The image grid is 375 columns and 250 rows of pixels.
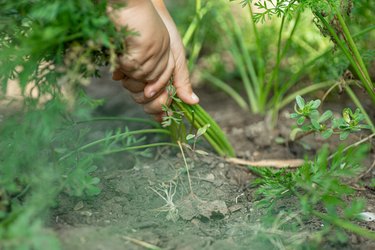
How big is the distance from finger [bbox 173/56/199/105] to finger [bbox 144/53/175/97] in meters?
0.06

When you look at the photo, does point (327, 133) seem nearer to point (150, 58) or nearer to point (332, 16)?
point (332, 16)

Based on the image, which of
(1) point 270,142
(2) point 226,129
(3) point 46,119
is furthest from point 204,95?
(3) point 46,119

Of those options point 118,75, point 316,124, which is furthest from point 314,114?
point 118,75

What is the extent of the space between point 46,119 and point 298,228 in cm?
66

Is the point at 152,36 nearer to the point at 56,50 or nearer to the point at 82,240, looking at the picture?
the point at 56,50

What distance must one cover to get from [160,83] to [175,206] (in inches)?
13.5

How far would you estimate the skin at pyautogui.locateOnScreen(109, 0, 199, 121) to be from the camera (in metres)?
1.18

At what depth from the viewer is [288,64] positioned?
2145 millimetres

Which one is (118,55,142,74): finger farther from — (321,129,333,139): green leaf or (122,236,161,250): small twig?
(321,129,333,139): green leaf

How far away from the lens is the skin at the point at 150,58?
3.86ft

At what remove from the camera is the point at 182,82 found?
145cm

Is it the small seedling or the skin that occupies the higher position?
the skin

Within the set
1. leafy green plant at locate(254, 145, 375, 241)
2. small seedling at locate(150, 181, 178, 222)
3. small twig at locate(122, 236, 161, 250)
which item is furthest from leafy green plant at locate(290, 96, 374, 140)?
small twig at locate(122, 236, 161, 250)

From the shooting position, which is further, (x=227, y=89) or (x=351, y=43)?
(x=227, y=89)
